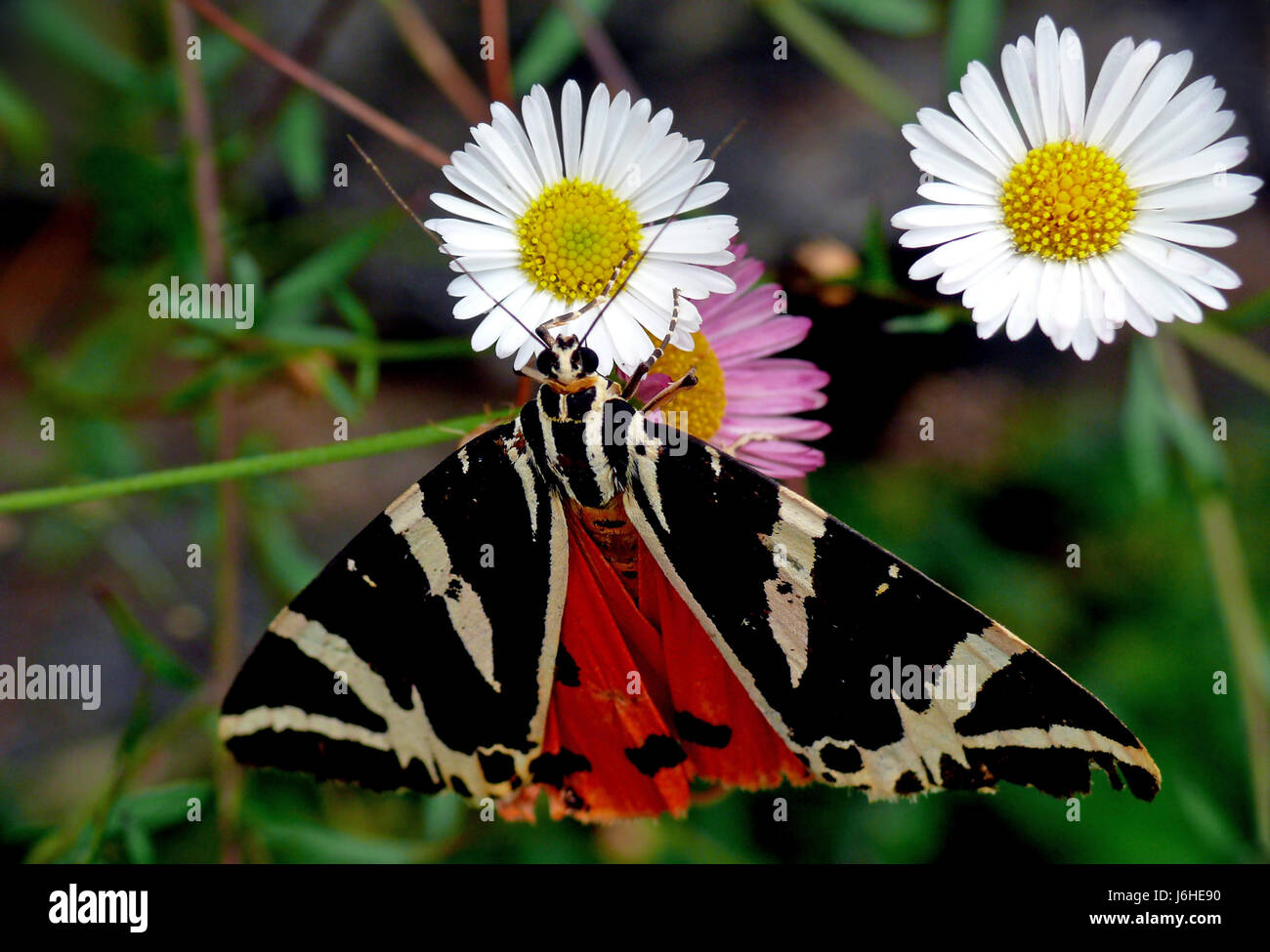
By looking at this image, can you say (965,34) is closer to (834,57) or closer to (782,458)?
(834,57)

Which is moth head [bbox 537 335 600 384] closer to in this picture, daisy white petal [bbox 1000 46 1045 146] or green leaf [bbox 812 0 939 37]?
daisy white petal [bbox 1000 46 1045 146]

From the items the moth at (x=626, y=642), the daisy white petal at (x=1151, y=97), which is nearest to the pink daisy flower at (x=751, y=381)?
the moth at (x=626, y=642)

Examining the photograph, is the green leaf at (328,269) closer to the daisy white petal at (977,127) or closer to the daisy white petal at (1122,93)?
the daisy white petal at (977,127)

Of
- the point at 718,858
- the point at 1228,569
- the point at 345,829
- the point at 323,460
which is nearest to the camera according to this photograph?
the point at 323,460

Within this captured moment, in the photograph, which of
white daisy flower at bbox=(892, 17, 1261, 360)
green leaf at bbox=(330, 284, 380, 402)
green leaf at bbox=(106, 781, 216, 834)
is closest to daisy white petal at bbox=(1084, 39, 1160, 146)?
white daisy flower at bbox=(892, 17, 1261, 360)

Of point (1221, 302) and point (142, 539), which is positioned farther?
point (142, 539)
